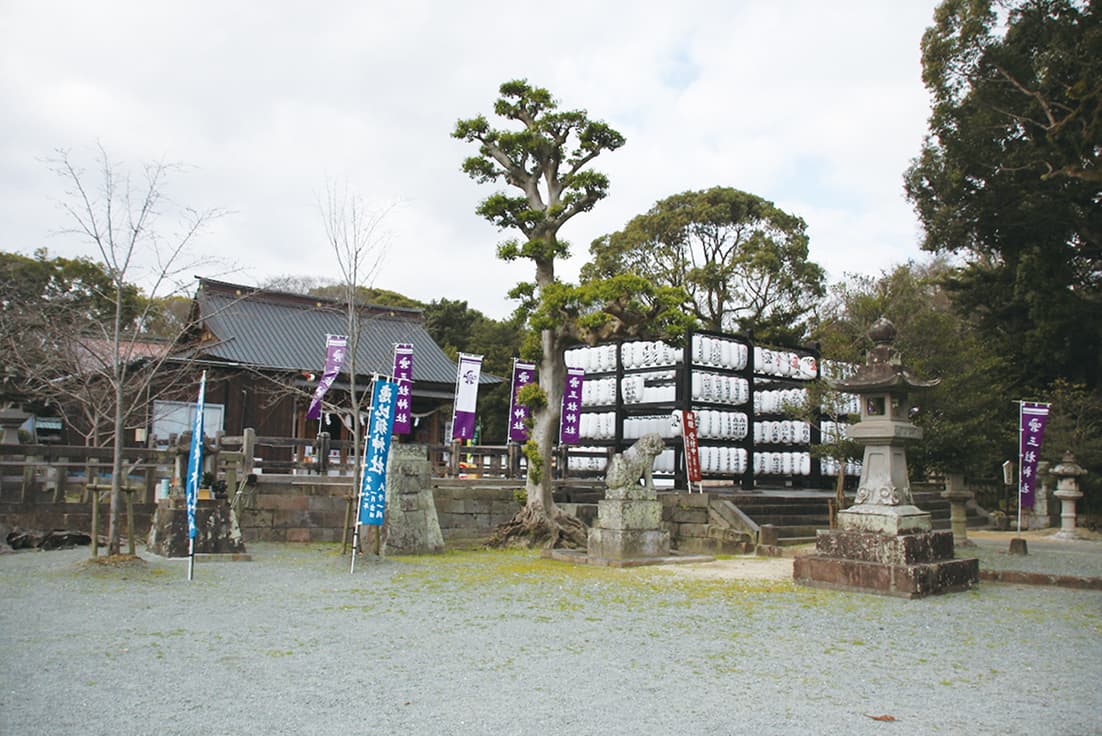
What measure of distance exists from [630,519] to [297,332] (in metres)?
18.1

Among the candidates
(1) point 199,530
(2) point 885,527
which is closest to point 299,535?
(1) point 199,530

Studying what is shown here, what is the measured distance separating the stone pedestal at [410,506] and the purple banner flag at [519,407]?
5.39 m

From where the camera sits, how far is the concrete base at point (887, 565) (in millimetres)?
8391

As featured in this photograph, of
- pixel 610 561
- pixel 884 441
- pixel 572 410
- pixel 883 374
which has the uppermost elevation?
pixel 883 374

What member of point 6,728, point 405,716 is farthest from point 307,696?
point 6,728

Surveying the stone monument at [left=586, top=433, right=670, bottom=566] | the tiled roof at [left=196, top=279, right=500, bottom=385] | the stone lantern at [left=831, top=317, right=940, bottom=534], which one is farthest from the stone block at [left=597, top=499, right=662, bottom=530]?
the tiled roof at [left=196, top=279, right=500, bottom=385]

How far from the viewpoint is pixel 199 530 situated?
10.5m

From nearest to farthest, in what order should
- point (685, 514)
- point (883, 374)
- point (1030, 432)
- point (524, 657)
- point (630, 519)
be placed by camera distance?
1. point (524, 657)
2. point (883, 374)
3. point (630, 519)
4. point (685, 514)
5. point (1030, 432)

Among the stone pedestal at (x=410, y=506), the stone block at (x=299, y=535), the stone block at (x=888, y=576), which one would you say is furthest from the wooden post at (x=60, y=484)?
the stone block at (x=888, y=576)

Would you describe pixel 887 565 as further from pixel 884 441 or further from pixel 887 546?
pixel 884 441

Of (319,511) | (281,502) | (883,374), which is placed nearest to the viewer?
(883,374)

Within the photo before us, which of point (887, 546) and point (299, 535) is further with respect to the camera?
point (299, 535)

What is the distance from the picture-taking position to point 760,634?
20.9 feet

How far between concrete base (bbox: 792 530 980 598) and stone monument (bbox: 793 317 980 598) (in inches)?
0.4
